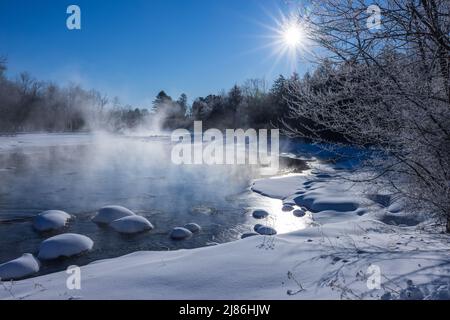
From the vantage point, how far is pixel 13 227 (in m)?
8.71

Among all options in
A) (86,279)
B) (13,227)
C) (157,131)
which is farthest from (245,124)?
(86,279)

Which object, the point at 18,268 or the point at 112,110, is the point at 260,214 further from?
the point at 112,110

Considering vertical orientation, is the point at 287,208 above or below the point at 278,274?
below

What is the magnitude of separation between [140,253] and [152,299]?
326 cm

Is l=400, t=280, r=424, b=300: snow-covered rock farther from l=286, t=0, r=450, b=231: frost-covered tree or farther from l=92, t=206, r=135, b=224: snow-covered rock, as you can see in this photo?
l=92, t=206, r=135, b=224: snow-covered rock

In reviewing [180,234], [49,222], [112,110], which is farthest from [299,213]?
[112,110]

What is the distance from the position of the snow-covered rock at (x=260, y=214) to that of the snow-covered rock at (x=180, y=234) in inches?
106

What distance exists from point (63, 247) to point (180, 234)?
8.74ft

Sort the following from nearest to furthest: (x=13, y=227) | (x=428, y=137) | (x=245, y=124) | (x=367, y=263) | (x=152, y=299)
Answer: (x=152, y=299) → (x=367, y=263) → (x=428, y=137) → (x=13, y=227) → (x=245, y=124)

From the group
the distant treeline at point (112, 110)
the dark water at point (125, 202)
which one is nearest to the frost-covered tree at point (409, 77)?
the dark water at point (125, 202)

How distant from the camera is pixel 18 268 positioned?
5914 mm

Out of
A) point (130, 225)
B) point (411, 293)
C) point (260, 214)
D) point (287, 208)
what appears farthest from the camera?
point (287, 208)

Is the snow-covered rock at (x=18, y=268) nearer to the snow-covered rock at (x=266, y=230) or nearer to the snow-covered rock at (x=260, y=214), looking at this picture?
the snow-covered rock at (x=266, y=230)
